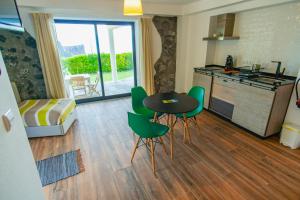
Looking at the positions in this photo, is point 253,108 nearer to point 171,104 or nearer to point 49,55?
point 171,104

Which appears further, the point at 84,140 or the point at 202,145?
the point at 84,140

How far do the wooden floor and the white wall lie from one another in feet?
2.55

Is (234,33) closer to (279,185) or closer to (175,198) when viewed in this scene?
(279,185)

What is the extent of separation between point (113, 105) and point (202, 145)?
2.68 metres

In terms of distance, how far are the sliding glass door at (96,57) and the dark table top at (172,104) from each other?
2.62 metres

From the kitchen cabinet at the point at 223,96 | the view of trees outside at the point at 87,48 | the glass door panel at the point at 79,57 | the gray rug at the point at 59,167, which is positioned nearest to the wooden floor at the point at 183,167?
the gray rug at the point at 59,167

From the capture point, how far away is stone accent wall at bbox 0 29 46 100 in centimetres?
323

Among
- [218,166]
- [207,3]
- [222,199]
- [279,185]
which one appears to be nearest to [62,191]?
[222,199]

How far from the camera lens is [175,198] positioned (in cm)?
183

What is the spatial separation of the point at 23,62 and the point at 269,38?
501 centimetres

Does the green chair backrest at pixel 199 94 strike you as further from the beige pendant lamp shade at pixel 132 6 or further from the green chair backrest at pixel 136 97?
the beige pendant lamp shade at pixel 132 6

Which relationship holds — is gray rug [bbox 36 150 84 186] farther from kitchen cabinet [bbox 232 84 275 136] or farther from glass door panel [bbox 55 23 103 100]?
kitchen cabinet [bbox 232 84 275 136]

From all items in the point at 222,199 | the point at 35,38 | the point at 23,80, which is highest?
the point at 35,38

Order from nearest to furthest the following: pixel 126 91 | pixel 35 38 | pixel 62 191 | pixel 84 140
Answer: pixel 62 191 < pixel 84 140 < pixel 35 38 < pixel 126 91
